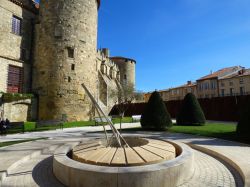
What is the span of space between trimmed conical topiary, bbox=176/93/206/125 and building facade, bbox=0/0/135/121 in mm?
10337

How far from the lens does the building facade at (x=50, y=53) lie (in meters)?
18.9

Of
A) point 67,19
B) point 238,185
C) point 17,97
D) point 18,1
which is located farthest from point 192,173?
point 18,1

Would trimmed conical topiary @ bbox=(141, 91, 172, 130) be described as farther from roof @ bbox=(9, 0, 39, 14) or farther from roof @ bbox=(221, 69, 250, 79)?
roof @ bbox=(221, 69, 250, 79)

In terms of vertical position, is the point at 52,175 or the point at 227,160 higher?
the point at 227,160

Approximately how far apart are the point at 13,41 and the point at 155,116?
15495 millimetres

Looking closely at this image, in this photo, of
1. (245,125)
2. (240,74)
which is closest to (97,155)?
(245,125)

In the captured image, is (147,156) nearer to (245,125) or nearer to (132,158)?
(132,158)

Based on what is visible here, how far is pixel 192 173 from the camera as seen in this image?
4465mm

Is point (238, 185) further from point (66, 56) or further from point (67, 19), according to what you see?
point (67, 19)

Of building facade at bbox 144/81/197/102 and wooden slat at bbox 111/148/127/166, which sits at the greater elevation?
building facade at bbox 144/81/197/102

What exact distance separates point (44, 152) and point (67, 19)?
16714mm

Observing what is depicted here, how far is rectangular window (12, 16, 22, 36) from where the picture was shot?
1934cm

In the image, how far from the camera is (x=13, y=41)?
19.0 metres

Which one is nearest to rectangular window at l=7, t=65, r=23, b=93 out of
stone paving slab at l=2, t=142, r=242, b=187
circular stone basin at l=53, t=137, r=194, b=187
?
stone paving slab at l=2, t=142, r=242, b=187
